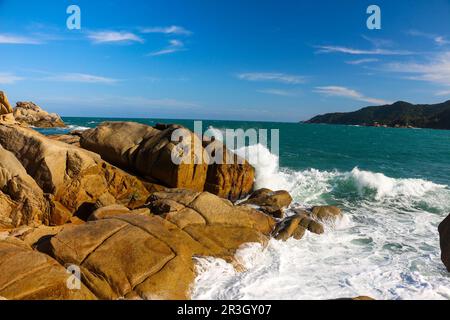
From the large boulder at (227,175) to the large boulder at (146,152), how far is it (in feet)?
1.71

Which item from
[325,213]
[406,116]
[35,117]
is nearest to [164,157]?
[325,213]

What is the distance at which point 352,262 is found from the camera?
10.8 m

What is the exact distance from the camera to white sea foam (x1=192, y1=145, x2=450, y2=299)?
8727 millimetres

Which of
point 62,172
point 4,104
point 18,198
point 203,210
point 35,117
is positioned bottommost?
point 203,210

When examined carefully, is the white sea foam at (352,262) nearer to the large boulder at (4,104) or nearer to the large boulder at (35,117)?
the large boulder at (4,104)

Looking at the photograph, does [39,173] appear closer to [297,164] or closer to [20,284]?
[20,284]

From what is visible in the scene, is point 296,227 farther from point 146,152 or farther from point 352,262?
point 146,152

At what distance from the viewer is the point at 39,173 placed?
1190cm

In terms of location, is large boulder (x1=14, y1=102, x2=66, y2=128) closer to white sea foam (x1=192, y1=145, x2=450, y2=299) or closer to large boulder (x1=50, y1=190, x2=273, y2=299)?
white sea foam (x1=192, y1=145, x2=450, y2=299)

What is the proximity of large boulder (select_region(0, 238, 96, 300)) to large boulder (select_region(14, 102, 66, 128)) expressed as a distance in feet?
222

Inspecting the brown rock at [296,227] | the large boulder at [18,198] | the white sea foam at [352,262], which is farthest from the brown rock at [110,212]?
the brown rock at [296,227]

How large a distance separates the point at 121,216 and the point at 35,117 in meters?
72.4
